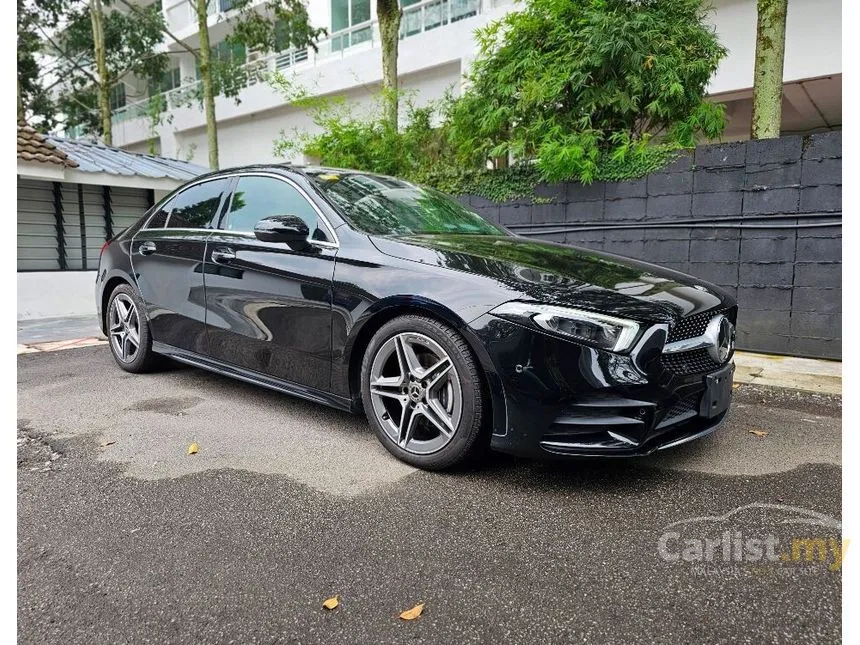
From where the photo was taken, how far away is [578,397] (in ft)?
7.77

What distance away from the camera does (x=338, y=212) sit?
331 centimetres

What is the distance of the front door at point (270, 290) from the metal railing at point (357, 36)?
33.4ft

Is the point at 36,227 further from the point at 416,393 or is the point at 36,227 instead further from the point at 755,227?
the point at 755,227

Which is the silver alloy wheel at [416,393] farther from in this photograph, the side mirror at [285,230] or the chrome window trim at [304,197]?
the side mirror at [285,230]

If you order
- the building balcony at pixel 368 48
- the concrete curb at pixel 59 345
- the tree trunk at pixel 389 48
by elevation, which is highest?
the building balcony at pixel 368 48

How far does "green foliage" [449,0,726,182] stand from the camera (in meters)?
5.87

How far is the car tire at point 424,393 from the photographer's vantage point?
2.59 metres

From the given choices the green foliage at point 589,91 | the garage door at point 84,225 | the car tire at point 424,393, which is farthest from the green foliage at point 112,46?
the car tire at point 424,393

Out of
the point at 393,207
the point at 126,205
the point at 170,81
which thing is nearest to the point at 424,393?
the point at 393,207

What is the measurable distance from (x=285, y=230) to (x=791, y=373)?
4088 mm

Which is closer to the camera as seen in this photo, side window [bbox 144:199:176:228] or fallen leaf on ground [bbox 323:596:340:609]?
fallen leaf on ground [bbox 323:596:340:609]

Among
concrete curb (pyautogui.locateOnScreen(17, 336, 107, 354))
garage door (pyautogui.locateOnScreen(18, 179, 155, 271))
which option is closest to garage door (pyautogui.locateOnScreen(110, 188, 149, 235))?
garage door (pyautogui.locateOnScreen(18, 179, 155, 271))

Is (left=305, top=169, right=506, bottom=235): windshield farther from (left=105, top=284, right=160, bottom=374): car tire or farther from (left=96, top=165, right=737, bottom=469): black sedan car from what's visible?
(left=105, top=284, right=160, bottom=374): car tire

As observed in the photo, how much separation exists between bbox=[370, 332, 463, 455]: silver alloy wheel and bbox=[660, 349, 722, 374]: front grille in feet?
2.92
